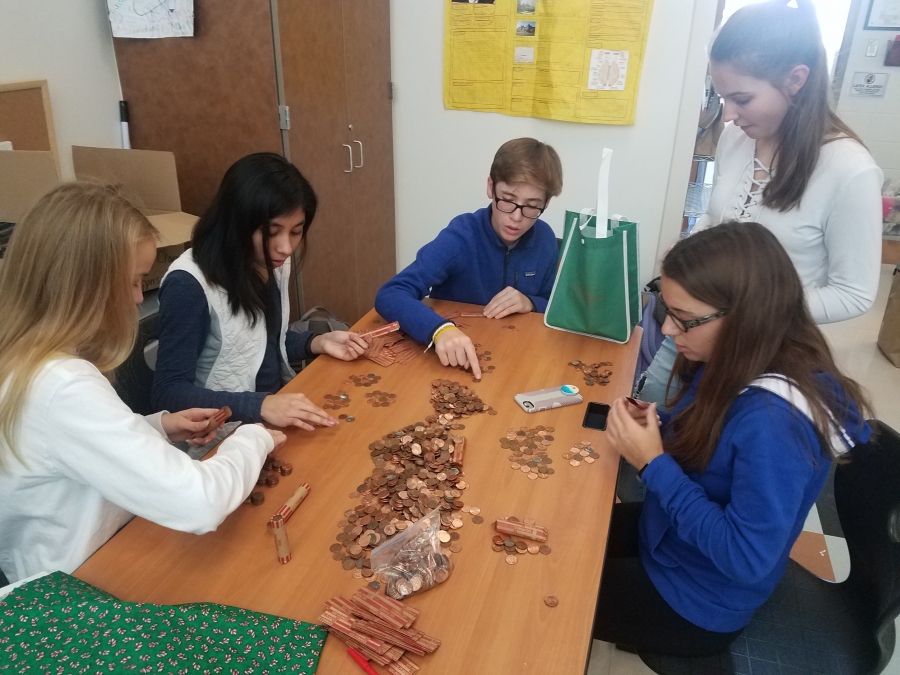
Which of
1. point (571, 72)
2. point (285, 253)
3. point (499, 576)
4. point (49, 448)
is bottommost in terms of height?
point (499, 576)

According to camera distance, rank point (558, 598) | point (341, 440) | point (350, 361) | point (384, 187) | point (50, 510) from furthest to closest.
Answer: point (384, 187) < point (350, 361) < point (341, 440) < point (50, 510) < point (558, 598)

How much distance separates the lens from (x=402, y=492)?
3.87ft

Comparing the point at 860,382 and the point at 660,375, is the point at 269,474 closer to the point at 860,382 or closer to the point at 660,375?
the point at 660,375

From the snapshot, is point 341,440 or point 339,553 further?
point 341,440

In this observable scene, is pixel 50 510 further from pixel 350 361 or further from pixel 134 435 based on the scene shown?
pixel 350 361

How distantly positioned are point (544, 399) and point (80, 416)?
0.98 m

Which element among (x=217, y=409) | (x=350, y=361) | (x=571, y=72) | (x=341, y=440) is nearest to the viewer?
(x=341, y=440)

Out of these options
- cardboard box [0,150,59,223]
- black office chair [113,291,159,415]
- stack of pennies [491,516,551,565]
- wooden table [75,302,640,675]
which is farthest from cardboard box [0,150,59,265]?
stack of pennies [491,516,551,565]

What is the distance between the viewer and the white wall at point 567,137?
3.19 metres

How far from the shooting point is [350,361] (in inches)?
67.2

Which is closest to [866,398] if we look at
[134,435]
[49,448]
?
[134,435]

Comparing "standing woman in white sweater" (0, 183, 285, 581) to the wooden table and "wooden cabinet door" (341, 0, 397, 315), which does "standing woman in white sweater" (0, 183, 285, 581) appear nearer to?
the wooden table

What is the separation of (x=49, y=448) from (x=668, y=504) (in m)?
1.08

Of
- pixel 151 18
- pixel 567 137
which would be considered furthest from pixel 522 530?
pixel 567 137
